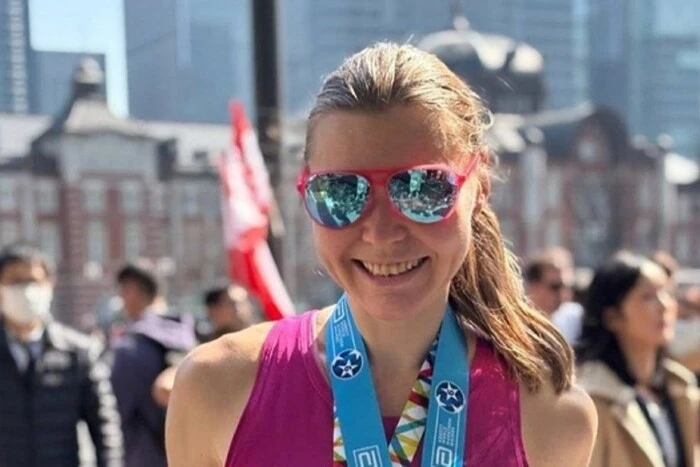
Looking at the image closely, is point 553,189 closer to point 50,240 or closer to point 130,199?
point 130,199

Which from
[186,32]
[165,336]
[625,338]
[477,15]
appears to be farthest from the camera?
[477,15]

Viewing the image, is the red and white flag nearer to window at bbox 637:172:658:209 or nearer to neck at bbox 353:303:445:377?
neck at bbox 353:303:445:377

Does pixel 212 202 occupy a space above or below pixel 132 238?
above

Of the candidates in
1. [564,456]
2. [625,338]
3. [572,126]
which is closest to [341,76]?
[564,456]

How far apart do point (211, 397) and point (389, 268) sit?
27cm

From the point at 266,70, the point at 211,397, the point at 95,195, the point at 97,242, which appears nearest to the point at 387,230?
the point at 211,397

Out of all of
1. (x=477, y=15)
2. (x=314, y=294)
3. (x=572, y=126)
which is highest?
(x=477, y=15)

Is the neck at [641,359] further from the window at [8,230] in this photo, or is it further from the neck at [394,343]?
the window at [8,230]

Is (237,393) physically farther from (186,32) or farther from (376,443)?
(186,32)

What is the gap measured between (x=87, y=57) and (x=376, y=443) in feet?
15.4

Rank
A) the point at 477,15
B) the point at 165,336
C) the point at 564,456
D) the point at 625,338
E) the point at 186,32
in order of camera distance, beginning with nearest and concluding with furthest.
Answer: the point at 564,456 < the point at 625,338 < the point at 165,336 < the point at 186,32 < the point at 477,15

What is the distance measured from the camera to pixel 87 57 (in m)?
5.64

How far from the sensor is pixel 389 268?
1.29 meters

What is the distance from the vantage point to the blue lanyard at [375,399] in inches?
50.5
